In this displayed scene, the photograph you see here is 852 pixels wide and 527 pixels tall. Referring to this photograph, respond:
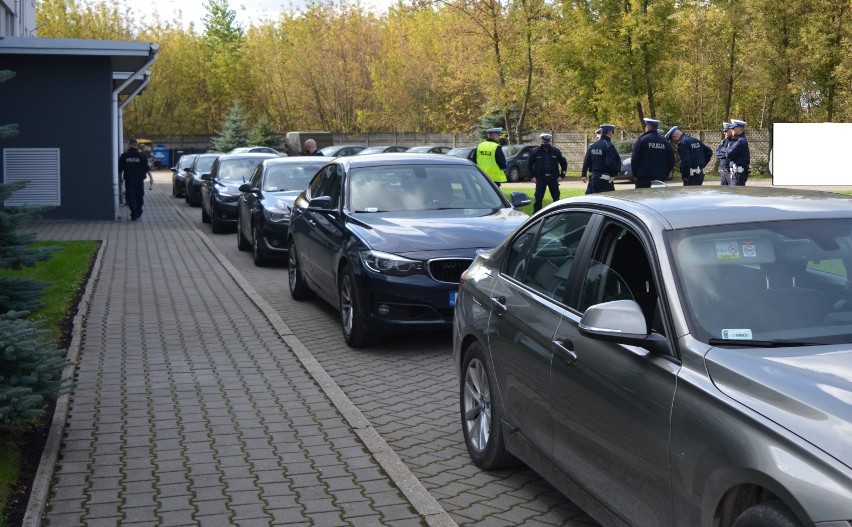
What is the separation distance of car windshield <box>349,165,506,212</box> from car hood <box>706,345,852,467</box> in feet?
23.7

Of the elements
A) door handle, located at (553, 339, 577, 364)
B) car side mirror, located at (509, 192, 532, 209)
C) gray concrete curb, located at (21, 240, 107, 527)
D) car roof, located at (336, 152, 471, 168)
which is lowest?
gray concrete curb, located at (21, 240, 107, 527)

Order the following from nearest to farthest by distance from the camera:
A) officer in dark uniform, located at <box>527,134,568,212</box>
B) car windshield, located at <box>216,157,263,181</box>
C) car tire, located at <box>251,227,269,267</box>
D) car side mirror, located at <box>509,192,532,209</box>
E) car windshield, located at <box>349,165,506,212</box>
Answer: car side mirror, located at <box>509,192,532,209</box>, car windshield, located at <box>349,165,506,212</box>, car tire, located at <box>251,227,269,267</box>, officer in dark uniform, located at <box>527,134,568,212</box>, car windshield, located at <box>216,157,263,181</box>

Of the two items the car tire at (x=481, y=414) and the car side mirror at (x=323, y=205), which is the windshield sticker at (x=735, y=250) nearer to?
the car tire at (x=481, y=414)

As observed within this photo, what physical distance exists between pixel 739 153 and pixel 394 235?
1120 cm

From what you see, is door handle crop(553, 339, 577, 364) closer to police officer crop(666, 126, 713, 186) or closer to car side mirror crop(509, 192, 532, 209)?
car side mirror crop(509, 192, 532, 209)

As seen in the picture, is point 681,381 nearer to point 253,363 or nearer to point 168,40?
point 253,363

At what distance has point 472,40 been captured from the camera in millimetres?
51812

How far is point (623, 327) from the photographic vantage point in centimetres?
398

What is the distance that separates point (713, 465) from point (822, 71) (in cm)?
4734

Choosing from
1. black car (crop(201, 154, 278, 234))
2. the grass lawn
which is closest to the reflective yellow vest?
black car (crop(201, 154, 278, 234))

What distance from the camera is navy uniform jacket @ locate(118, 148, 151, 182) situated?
85.1 feet

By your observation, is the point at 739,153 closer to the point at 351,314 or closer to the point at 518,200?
the point at 518,200

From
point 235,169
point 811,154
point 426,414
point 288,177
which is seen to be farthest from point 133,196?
point 811,154

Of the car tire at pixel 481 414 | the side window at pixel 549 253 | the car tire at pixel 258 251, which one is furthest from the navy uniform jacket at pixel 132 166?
the side window at pixel 549 253
